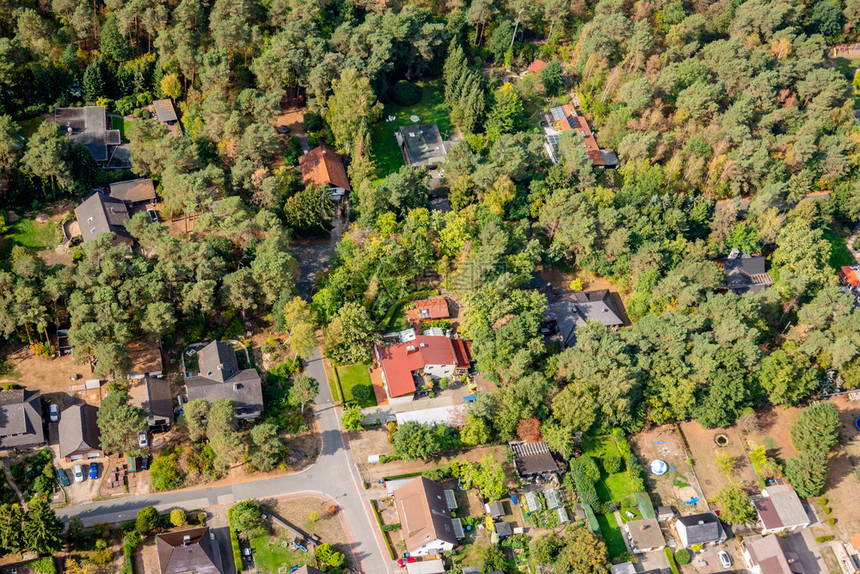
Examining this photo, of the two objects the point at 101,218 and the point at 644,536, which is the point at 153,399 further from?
the point at 644,536

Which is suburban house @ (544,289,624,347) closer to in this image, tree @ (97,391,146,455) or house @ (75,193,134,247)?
tree @ (97,391,146,455)

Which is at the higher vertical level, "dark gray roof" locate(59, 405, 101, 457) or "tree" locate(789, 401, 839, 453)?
"dark gray roof" locate(59, 405, 101, 457)

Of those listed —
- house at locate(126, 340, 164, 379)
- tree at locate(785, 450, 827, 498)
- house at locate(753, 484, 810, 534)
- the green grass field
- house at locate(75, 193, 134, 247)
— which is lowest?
house at locate(753, 484, 810, 534)

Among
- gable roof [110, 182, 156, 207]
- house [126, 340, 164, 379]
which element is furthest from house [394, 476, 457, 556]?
gable roof [110, 182, 156, 207]

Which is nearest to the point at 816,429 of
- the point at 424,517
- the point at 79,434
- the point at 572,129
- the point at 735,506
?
the point at 735,506

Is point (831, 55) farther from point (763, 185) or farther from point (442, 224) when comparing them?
point (442, 224)

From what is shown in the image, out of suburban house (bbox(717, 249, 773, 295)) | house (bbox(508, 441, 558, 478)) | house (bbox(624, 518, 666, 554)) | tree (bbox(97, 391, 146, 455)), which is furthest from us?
suburban house (bbox(717, 249, 773, 295))

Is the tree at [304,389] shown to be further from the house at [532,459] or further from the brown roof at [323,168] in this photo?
the brown roof at [323,168]

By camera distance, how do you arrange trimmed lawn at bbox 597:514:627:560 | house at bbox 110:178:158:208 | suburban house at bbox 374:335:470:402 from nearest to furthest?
trimmed lawn at bbox 597:514:627:560 → suburban house at bbox 374:335:470:402 → house at bbox 110:178:158:208
